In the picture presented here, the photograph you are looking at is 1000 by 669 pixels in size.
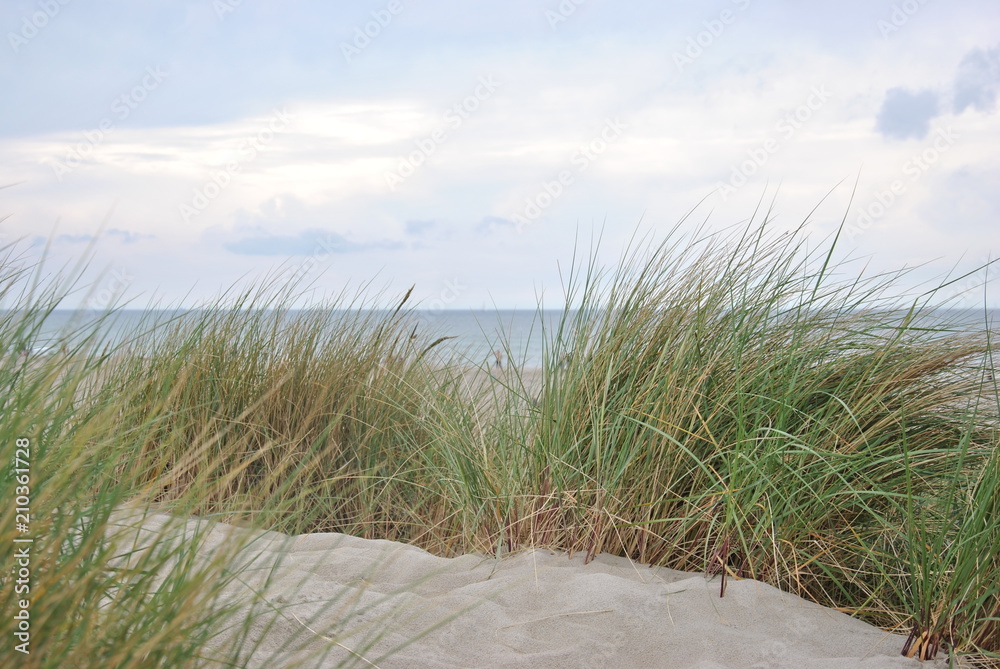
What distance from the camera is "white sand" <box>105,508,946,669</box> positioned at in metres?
1.89

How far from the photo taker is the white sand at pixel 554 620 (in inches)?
74.3

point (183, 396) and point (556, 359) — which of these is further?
point (183, 396)

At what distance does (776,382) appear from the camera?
2.63 meters

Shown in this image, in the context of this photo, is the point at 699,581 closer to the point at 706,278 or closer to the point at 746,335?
the point at 746,335

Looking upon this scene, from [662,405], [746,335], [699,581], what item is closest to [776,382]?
[746,335]

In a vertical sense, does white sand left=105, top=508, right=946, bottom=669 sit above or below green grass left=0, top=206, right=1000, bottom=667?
below

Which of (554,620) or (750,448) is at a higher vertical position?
(750,448)

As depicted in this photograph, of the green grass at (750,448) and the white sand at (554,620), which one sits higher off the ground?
the green grass at (750,448)

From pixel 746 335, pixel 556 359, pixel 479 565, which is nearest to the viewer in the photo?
pixel 479 565

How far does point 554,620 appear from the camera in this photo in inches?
81.9

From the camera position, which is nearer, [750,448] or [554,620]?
[554,620]

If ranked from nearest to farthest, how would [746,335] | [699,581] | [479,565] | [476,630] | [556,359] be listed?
1. [476,630]
2. [699,581]
3. [479,565]
4. [746,335]
5. [556,359]

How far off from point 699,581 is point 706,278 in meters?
1.22

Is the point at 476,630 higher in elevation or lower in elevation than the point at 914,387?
lower
